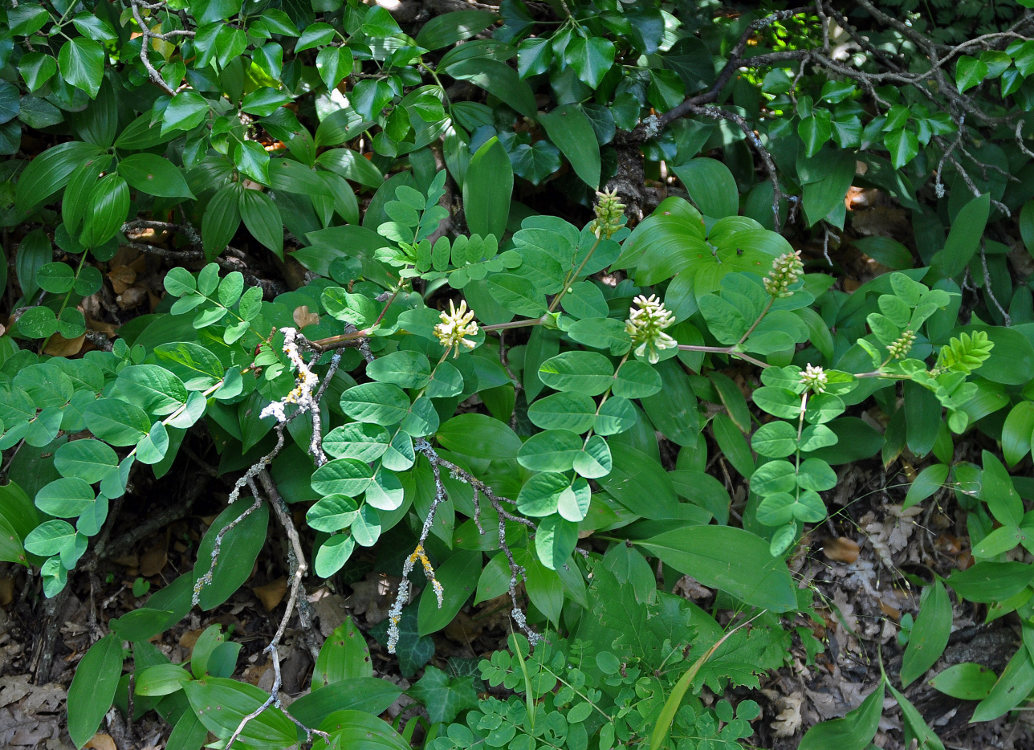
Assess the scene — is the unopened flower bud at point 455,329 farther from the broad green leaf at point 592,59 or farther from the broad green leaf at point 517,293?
the broad green leaf at point 592,59

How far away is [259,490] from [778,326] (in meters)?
1.22

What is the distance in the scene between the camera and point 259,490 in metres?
1.73

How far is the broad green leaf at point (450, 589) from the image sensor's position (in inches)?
66.0

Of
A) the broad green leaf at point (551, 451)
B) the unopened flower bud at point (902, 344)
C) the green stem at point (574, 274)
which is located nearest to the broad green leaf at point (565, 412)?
the broad green leaf at point (551, 451)

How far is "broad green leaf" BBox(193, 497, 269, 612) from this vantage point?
1623 millimetres

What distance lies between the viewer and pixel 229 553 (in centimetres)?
164

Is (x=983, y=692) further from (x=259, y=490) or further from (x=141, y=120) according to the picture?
(x=141, y=120)

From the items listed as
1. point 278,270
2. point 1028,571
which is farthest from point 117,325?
point 1028,571

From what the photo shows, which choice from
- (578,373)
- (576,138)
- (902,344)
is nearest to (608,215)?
(578,373)

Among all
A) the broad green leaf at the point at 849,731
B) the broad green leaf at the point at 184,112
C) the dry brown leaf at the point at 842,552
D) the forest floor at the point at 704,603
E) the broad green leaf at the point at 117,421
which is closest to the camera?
the broad green leaf at the point at 117,421

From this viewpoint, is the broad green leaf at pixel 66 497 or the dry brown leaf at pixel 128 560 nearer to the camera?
the broad green leaf at pixel 66 497

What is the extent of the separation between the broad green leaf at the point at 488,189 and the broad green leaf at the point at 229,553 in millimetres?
856

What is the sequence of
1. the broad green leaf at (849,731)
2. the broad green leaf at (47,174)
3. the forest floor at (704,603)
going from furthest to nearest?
the broad green leaf at (849,731) → the forest floor at (704,603) → the broad green leaf at (47,174)

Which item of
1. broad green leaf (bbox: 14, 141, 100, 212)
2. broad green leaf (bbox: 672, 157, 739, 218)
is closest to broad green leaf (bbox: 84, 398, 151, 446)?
broad green leaf (bbox: 14, 141, 100, 212)
